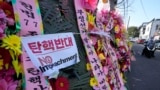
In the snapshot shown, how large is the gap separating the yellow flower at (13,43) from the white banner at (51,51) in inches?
3.7

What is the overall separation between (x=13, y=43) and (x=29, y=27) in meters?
0.23

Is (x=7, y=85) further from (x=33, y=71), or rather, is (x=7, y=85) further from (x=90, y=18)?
(x=90, y=18)

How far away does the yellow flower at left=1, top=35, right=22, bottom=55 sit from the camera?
1242mm

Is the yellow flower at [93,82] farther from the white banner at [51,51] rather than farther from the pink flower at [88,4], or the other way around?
the pink flower at [88,4]

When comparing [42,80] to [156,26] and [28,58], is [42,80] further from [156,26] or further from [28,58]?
[156,26]

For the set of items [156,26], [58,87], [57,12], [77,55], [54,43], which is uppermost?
[57,12]

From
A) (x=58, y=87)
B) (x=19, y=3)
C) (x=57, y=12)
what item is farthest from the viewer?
(x=57, y=12)

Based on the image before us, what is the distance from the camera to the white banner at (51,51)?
1.43m

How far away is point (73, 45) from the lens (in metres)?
1.81

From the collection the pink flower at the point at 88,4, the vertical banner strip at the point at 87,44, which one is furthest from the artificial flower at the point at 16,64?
the pink flower at the point at 88,4

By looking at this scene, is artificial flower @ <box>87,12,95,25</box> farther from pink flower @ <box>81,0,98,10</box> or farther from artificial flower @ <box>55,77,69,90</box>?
artificial flower @ <box>55,77,69,90</box>

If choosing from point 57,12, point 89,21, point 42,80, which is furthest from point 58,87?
point 89,21

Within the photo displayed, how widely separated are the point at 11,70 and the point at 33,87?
0.16m

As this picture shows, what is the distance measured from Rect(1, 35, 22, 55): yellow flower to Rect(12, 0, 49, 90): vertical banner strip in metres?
0.09
